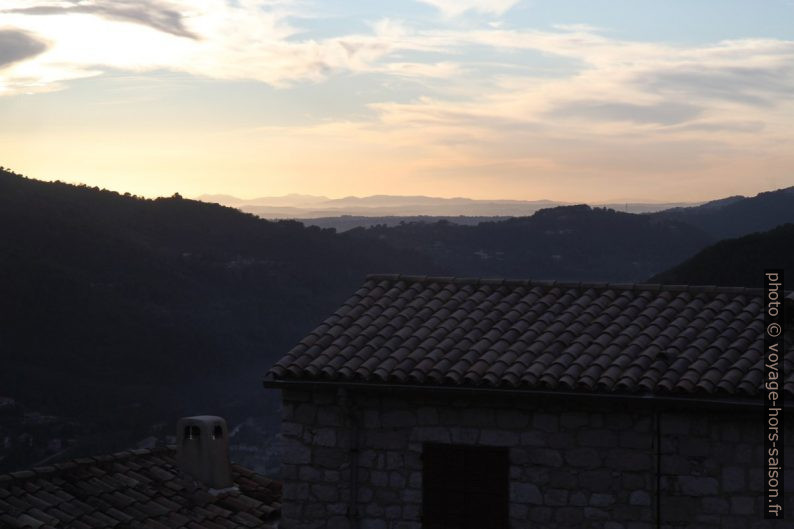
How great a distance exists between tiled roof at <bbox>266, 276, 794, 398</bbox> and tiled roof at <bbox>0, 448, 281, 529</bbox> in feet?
11.9

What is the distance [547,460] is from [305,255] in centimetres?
6387

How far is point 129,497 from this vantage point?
47.5 ft

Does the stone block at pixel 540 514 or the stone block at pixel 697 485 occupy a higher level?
the stone block at pixel 697 485

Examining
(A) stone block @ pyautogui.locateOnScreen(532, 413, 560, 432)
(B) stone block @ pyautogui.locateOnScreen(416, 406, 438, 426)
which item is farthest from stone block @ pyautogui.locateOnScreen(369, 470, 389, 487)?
(A) stone block @ pyautogui.locateOnScreen(532, 413, 560, 432)

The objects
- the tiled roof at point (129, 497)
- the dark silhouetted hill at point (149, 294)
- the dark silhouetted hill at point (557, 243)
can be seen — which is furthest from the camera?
the dark silhouetted hill at point (557, 243)

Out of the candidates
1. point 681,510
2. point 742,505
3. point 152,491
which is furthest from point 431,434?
point 152,491

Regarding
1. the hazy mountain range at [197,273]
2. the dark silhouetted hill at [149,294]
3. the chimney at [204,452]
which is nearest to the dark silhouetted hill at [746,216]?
the hazy mountain range at [197,273]

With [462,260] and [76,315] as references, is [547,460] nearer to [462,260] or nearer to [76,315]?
[76,315]

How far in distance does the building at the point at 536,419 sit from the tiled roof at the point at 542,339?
2 centimetres

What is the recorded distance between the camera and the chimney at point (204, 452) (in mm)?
15727

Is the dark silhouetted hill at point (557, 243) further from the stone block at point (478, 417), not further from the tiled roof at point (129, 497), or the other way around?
the stone block at point (478, 417)

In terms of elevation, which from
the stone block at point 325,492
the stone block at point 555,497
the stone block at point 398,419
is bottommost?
the stone block at point 325,492

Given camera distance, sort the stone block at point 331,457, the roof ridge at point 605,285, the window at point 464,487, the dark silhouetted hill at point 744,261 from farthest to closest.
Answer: the dark silhouetted hill at point 744,261 < the roof ridge at point 605,285 < the stone block at point 331,457 < the window at point 464,487

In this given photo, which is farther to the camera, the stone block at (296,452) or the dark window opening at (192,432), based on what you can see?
the dark window opening at (192,432)
